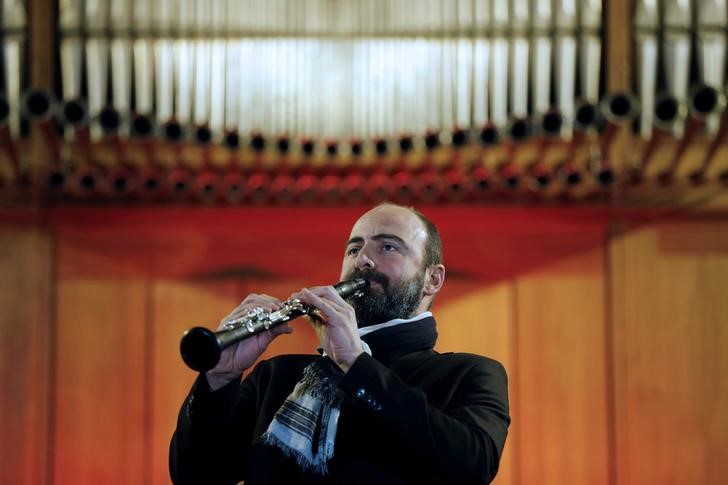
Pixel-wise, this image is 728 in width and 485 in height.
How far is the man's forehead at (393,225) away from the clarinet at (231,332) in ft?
0.64

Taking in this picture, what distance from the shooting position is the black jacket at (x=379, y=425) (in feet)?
7.18

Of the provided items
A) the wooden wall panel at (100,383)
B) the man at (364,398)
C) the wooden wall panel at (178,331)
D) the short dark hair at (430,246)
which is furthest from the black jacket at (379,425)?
the wooden wall panel at (100,383)

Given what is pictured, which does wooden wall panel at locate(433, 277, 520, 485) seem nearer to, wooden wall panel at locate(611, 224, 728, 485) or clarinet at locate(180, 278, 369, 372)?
wooden wall panel at locate(611, 224, 728, 485)

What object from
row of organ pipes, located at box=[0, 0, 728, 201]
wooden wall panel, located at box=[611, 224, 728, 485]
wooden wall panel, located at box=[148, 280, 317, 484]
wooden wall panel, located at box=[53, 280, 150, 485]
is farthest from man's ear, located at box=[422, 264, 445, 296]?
wooden wall panel, located at box=[53, 280, 150, 485]

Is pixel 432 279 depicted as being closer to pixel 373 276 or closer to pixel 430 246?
pixel 430 246

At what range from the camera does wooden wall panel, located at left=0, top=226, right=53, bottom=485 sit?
14.5ft

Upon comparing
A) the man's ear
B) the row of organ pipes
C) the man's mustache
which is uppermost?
the row of organ pipes

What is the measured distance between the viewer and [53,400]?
4.49 meters

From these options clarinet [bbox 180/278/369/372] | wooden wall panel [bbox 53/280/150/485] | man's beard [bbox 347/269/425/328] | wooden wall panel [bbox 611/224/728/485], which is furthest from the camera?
wooden wall panel [bbox 53/280/150/485]

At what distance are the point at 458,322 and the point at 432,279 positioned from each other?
1859mm

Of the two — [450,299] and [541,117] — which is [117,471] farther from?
[541,117]

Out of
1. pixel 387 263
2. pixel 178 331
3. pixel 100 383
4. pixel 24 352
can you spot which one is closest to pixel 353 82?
pixel 178 331

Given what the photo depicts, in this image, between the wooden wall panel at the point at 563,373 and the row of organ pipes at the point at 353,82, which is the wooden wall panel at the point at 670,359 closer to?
the wooden wall panel at the point at 563,373

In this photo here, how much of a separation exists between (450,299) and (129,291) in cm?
138
